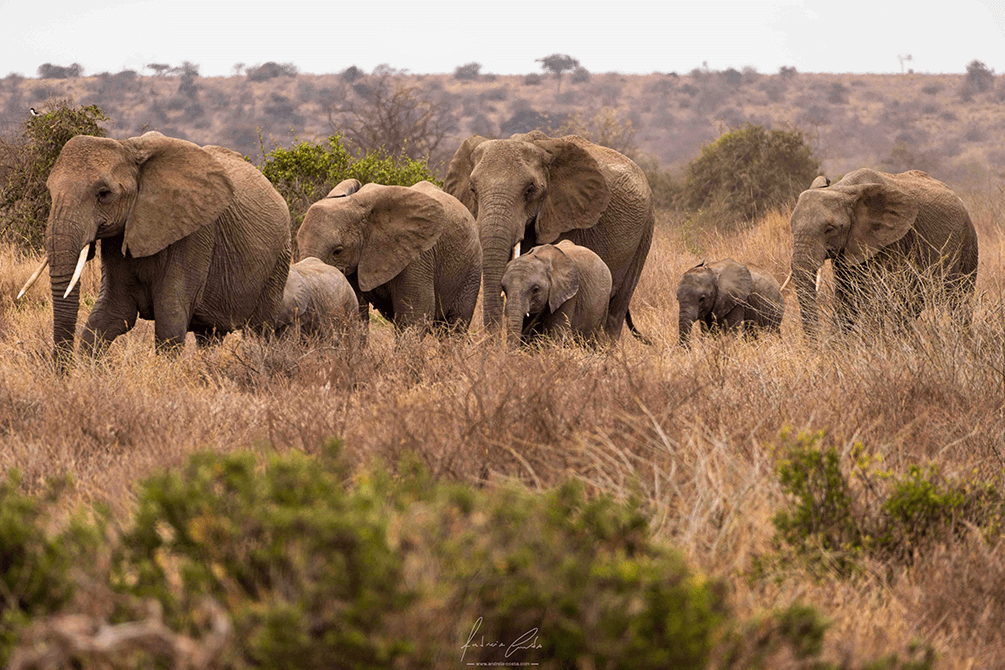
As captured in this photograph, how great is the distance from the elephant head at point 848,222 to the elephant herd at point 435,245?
0.7 inches

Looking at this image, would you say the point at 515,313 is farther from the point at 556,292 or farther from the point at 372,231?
the point at 372,231

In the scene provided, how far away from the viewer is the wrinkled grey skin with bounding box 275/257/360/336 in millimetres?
7723

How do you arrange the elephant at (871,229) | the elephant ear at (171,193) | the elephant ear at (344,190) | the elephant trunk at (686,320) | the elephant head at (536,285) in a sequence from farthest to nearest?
the elephant trunk at (686,320) → the elephant at (871,229) → the elephant ear at (344,190) → the elephant head at (536,285) → the elephant ear at (171,193)

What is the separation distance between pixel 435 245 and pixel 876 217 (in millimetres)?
4122

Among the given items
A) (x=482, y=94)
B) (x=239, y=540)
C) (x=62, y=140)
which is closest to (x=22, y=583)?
(x=239, y=540)

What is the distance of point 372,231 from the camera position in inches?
334

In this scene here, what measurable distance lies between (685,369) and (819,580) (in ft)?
8.17

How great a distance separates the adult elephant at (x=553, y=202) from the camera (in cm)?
823

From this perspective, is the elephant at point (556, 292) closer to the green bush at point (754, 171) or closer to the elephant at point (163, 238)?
the elephant at point (163, 238)

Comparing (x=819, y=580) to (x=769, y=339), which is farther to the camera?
(x=769, y=339)

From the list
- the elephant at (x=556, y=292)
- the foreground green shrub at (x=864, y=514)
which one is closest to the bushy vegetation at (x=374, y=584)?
the foreground green shrub at (x=864, y=514)

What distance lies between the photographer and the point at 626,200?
9.51 meters

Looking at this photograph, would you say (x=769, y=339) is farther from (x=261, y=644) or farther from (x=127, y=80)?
(x=127, y=80)

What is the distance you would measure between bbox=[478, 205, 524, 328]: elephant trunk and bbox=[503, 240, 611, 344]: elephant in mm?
292
